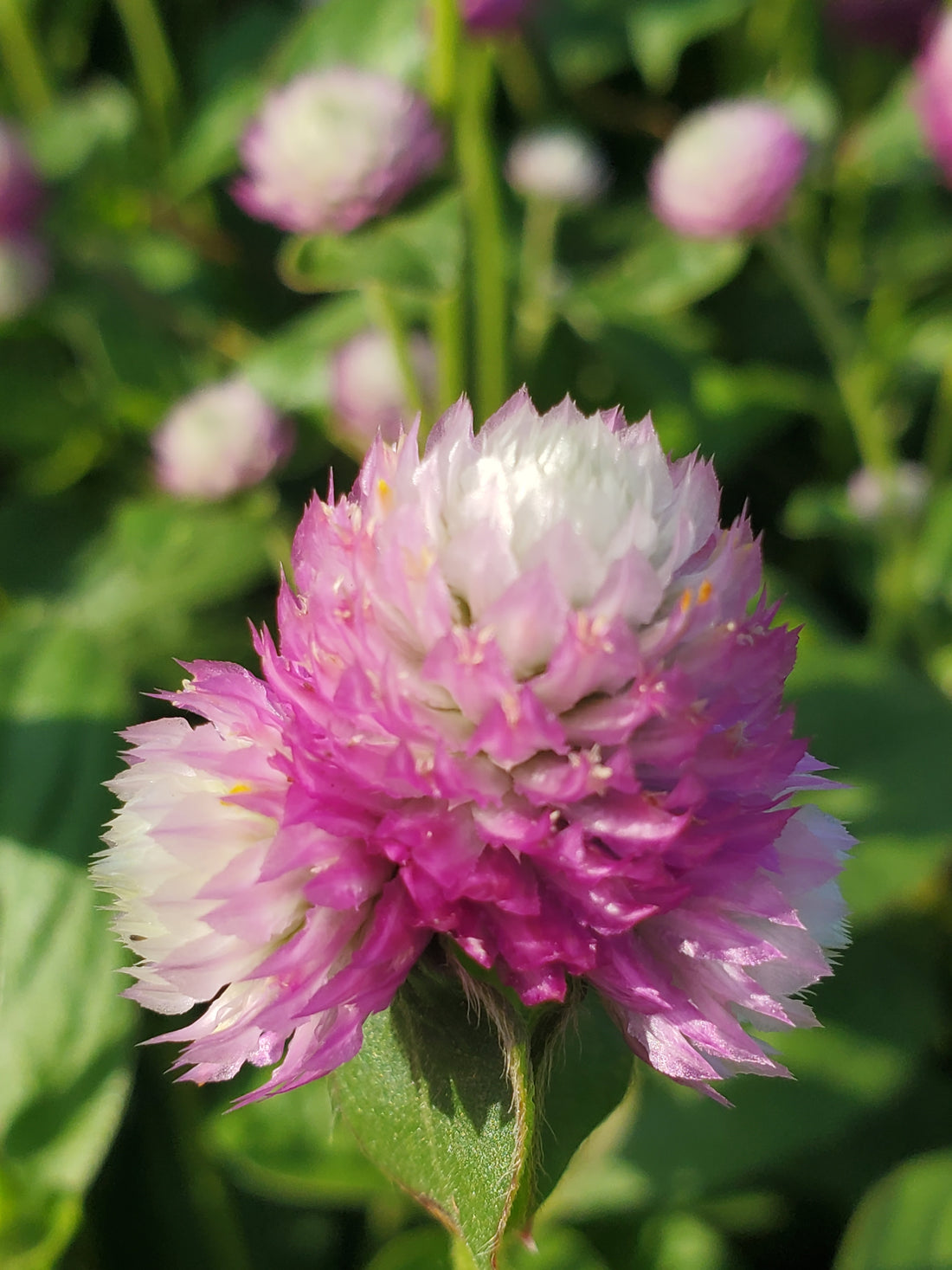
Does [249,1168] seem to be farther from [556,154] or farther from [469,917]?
[556,154]

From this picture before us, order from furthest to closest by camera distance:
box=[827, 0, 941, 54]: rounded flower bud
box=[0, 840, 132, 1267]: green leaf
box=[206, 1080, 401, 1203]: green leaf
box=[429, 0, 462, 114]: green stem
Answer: box=[827, 0, 941, 54]: rounded flower bud < box=[429, 0, 462, 114]: green stem < box=[206, 1080, 401, 1203]: green leaf < box=[0, 840, 132, 1267]: green leaf

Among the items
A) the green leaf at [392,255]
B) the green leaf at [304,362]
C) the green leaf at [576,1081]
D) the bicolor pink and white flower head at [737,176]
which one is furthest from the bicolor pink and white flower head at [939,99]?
the green leaf at [576,1081]

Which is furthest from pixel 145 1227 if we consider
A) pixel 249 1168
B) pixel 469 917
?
pixel 469 917

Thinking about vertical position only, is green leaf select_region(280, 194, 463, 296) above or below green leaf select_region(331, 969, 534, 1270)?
above

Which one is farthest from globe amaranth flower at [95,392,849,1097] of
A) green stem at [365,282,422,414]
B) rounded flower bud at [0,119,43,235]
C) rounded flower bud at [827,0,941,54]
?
rounded flower bud at [827,0,941,54]

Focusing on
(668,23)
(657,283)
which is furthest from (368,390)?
(668,23)

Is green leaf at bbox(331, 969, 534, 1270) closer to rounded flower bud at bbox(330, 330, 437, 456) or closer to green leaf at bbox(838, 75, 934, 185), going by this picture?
rounded flower bud at bbox(330, 330, 437, 456)

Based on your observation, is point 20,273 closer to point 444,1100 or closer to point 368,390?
point 368,390

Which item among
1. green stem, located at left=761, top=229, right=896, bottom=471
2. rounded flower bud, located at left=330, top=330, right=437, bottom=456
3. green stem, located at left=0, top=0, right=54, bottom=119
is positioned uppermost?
green stem, located at left=0, top=0, right=54, bottom=119
